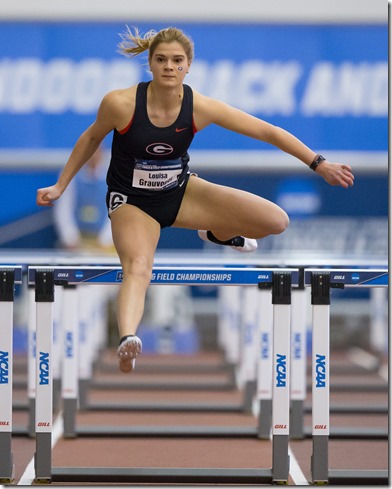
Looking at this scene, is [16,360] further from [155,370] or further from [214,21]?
[214,21]

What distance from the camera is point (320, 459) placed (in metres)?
7.08

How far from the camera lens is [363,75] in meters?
16.5

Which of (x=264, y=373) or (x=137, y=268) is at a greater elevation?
(x=137, y=268)

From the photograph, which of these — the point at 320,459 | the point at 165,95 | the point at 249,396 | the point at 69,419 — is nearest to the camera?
the point at 165,95

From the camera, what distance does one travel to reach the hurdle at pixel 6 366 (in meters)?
6.96

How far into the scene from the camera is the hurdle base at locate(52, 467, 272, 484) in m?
7.12

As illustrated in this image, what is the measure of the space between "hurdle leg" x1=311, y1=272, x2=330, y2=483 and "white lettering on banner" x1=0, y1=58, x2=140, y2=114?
380 inches

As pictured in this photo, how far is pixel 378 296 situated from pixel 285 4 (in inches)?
190

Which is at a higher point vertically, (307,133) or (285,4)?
(285,4)

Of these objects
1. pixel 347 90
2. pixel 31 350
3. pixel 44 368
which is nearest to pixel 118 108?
pixel 44 368

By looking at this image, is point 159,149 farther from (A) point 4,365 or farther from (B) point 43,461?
(B) point 43,461

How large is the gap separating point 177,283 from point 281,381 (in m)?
0.91

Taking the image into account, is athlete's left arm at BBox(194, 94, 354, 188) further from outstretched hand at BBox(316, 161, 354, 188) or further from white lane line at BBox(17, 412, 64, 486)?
white lane line at BBox(17, 412, 64, 486)

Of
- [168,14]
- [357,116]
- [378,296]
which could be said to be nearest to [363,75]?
[357,116]
